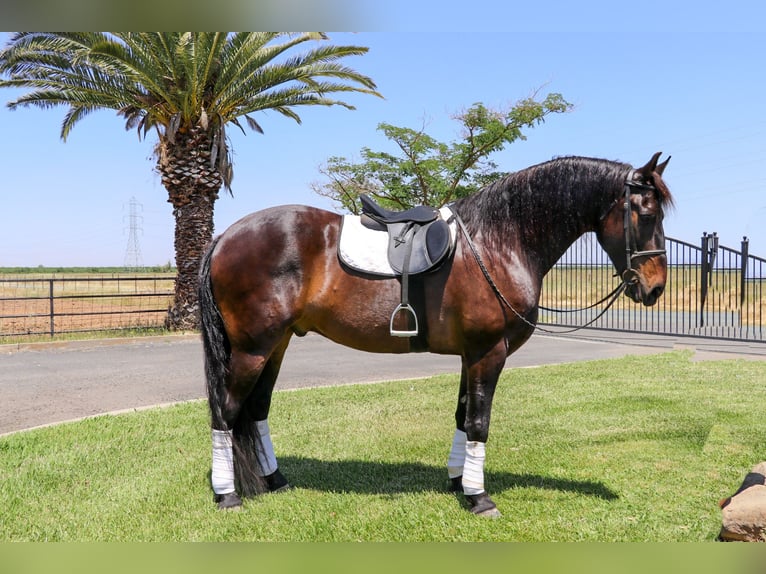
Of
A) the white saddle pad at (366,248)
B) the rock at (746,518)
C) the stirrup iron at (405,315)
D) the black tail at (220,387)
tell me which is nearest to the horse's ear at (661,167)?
the white saddle pad at (366,248)

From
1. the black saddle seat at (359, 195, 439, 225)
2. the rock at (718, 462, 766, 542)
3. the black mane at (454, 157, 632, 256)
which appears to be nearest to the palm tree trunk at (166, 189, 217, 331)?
the black saddle seat at (359, 195, 439, 225)

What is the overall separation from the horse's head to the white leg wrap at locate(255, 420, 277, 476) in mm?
2604

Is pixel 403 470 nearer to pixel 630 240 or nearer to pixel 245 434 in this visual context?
pixel 245 434

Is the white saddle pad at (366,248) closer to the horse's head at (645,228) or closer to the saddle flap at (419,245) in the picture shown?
the saddle flap at (419,245)

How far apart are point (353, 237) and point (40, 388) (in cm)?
631

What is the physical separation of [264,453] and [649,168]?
10.2 feet

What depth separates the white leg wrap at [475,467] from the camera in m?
3.50

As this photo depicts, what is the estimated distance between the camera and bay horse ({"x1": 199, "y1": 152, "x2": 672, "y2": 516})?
3.45 m

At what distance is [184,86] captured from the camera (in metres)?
12.7

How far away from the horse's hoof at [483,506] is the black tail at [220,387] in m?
1.45

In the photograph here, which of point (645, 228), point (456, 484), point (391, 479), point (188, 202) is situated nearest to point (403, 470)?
point (391, 479)

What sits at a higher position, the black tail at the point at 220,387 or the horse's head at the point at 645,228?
the horse's head at the point at 645,228
